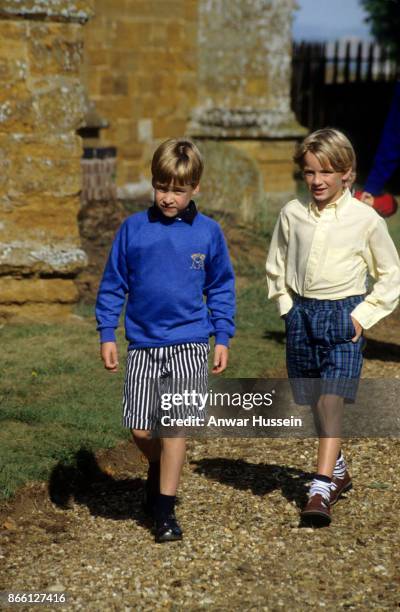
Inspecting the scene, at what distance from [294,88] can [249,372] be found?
12.0m

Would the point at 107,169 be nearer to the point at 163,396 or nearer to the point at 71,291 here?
the point at 71,291

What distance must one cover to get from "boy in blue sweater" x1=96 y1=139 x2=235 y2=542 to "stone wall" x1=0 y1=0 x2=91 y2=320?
3117 millimetres

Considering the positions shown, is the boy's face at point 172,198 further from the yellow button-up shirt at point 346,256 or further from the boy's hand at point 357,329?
the boy's hand at point 357,329

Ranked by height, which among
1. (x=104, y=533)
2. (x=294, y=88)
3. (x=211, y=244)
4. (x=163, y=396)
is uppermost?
(x=211, y=244)

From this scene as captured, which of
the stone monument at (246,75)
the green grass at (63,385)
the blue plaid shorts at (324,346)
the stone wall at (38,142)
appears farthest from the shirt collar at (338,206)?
the stone monument at (246,75)

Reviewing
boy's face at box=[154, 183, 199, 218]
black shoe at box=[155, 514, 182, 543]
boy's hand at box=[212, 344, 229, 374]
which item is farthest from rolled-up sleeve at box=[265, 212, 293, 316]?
black shoe at box=[155, 514, 182, 543]

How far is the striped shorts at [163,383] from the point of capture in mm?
4039

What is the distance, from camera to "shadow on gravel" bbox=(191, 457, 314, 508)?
4646mm

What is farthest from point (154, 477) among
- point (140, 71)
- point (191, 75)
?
point (191, 75)

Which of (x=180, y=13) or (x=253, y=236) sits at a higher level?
(x=180, y=13)

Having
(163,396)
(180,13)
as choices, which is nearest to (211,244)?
(163,396)

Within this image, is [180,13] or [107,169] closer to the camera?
[107,169]

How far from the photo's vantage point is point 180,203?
13.1 feet

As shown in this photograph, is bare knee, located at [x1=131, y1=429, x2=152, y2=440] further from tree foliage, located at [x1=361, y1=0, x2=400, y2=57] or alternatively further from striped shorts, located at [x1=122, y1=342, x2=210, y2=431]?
tree foliage, located at [x1=361, y1=0, x2=400, y2=57]
